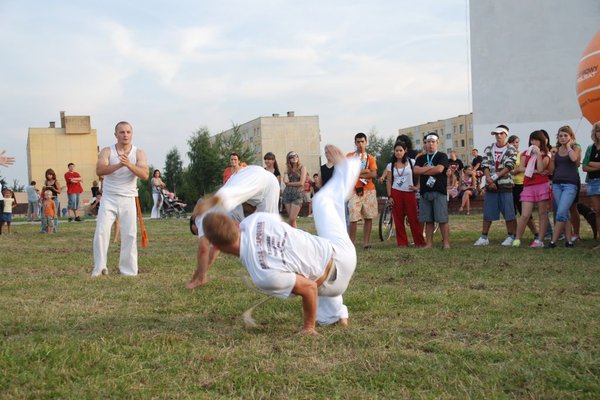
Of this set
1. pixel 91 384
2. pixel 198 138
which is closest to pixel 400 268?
pixel 91 384

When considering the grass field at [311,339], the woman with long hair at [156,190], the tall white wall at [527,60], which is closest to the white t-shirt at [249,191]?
the grass field at [311,339]

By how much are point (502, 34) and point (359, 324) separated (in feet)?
149

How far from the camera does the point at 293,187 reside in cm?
1315

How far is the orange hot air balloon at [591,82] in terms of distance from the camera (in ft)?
37.9

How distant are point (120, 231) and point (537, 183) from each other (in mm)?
6608

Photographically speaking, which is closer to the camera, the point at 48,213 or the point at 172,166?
the point at 48,213

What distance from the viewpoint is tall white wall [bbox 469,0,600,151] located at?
4491cm

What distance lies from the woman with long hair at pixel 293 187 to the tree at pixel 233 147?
163 ft

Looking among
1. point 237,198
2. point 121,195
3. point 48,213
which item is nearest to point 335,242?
point 237,198


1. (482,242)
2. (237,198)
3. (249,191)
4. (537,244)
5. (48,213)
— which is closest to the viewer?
(237,198)

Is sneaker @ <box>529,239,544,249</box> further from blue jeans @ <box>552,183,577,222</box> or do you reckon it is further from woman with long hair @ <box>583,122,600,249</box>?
woman with long hair @ <box>583,122,600,249</box>

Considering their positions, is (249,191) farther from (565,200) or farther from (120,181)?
(565,200)

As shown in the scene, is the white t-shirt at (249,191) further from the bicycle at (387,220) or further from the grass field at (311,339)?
the bicycle at (387,220)

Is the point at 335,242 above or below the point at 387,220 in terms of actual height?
above
